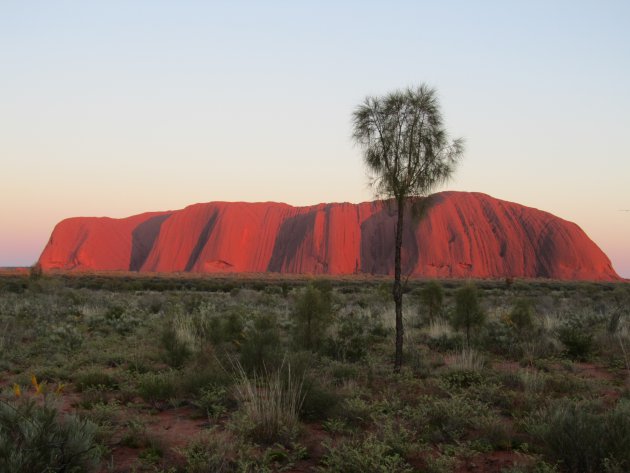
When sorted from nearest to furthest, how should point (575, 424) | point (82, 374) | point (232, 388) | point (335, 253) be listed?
point (575, 424) → point (232, 388) → point (82, 374) → point (335, 253)

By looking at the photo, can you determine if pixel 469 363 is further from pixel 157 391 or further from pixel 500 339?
pixel 157 391

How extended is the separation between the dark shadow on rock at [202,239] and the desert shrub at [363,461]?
90.9 m

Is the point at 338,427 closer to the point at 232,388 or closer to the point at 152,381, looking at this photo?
the point at 232,388

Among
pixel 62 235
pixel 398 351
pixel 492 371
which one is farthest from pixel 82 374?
pixel 62 235

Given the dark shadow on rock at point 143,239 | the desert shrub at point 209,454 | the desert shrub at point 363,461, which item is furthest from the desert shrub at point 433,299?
the dark shadow on rock at point 143,239

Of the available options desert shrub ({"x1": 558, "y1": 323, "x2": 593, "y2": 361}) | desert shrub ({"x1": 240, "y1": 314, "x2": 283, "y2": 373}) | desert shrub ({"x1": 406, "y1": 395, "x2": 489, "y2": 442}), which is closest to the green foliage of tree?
desert shrub ({"x1": 558, "y1": 323, "x2": 593, "y2": 361})

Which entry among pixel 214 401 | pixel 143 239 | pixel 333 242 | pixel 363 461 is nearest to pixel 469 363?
pixel 214 401

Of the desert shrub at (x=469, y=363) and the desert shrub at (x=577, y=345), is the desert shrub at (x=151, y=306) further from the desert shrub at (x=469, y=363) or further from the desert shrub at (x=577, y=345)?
the desert shrub at (x=577, y=345)

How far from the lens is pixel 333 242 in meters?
87.3

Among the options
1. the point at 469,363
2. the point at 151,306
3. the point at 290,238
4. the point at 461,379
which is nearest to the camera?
the point at 461,379

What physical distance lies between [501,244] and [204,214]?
54.1 metres

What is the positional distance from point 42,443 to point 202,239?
95.4 meters

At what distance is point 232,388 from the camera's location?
7.23 m

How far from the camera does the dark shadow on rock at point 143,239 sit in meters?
102
